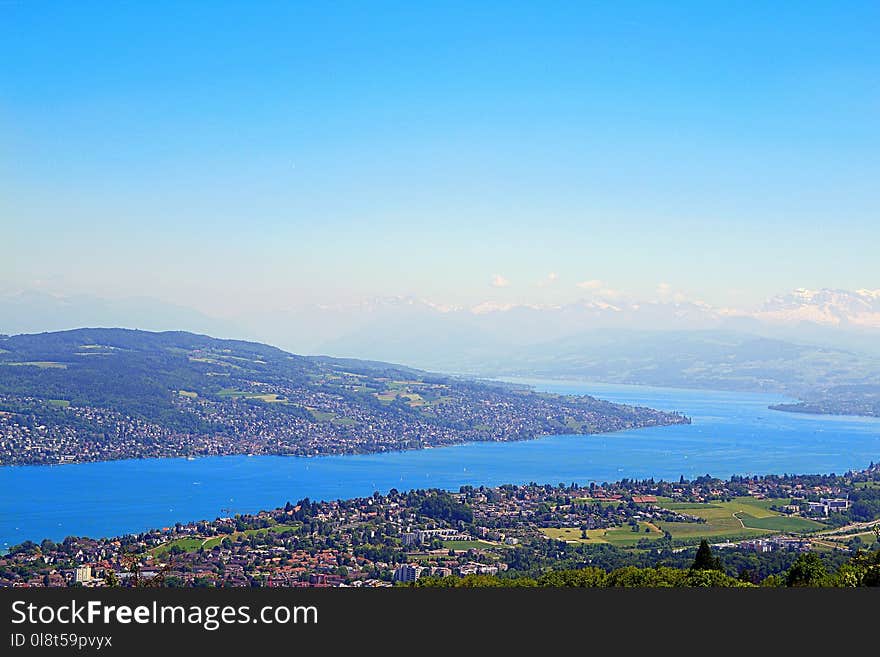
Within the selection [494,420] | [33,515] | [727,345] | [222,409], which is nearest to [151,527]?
[33,515]

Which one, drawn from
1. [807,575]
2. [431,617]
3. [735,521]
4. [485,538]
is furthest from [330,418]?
[431,617]

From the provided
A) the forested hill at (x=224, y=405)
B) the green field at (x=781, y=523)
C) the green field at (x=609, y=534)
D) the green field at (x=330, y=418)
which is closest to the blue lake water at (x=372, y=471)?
the forested hill at (x=224, y=405)

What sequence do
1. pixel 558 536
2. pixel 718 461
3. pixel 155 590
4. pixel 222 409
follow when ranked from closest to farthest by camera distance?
1. pixel 155 590
2. pixel 558 536
3. pixel 718 461
4. pixel 222 409

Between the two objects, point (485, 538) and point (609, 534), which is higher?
point (609, 534)

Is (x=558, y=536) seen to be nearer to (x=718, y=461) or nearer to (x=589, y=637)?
(x=589, y=637)

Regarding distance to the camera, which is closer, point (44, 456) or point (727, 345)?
point (44, 456)

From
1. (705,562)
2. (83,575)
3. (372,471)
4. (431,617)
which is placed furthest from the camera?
(372,471)

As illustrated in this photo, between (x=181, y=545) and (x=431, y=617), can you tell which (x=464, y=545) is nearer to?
(x=181, y=545)
